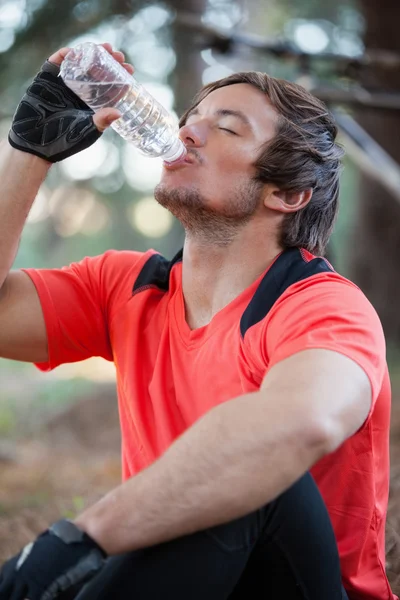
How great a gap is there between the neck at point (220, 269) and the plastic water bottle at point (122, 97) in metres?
0.30

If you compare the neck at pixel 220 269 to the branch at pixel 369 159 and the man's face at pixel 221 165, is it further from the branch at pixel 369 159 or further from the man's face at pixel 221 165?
the branch at pixel 369 159

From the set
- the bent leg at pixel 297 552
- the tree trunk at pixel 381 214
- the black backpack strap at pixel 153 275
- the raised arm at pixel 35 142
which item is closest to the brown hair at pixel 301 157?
the black backpack strap at pixel 153 275

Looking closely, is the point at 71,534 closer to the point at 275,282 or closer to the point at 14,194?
the point at 275,282

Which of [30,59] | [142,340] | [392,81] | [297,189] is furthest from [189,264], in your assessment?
[392,81]

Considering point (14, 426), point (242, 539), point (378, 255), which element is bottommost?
point (14, 426)

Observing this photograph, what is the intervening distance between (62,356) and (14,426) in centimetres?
361

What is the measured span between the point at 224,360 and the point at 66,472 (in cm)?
281

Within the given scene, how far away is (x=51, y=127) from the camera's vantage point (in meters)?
2.06

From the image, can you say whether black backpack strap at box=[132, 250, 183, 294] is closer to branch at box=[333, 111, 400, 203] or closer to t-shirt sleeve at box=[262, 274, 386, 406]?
t-shirt sleeve at box=[262, 274, 386, 406]

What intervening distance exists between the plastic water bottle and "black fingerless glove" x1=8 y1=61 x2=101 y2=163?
0.21 feet

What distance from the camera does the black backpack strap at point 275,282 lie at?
1895 millimetres

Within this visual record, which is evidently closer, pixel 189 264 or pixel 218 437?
pixel 218 437

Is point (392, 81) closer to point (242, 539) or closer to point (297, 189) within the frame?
point (297, 189)

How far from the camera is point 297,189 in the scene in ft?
7.45
